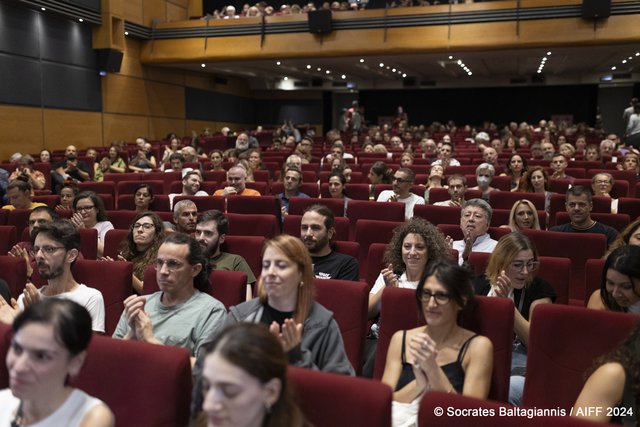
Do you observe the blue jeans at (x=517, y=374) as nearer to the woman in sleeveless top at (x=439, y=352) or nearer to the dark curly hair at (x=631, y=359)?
the woman in sleeveless top at (x=439, y=352)

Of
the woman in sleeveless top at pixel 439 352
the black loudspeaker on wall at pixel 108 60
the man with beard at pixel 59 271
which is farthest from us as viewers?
the black loudspeaker on wall at pixel 108 60

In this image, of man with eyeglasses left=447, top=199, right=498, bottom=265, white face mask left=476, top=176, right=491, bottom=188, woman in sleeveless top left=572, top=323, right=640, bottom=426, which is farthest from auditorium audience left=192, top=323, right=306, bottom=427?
white face mask left=476, top=176, right=491, bottom=188

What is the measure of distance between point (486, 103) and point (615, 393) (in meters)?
22.0

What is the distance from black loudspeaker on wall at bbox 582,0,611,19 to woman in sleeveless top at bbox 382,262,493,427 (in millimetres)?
11542

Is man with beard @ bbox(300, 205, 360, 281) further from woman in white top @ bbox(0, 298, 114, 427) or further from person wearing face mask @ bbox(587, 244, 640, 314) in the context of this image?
woman in white top @ bbox(0, 298, 114, 427)

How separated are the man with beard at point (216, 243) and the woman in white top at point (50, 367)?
1.79 metres

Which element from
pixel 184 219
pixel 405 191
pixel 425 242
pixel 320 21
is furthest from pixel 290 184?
pixel 320 21

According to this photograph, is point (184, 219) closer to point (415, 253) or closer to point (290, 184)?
point (290, 184)

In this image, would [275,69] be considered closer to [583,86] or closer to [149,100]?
[149,100]

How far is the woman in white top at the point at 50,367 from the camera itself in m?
1.48

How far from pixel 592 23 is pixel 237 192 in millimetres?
9524

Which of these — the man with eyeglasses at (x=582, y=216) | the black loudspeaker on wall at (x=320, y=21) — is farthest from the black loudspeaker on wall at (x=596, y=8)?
the man with eyeglasses at (x=582, y=216)

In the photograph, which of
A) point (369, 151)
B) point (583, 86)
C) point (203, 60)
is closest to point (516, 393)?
point (369, 151)

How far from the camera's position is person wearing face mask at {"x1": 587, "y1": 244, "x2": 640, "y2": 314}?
2.36 metres
